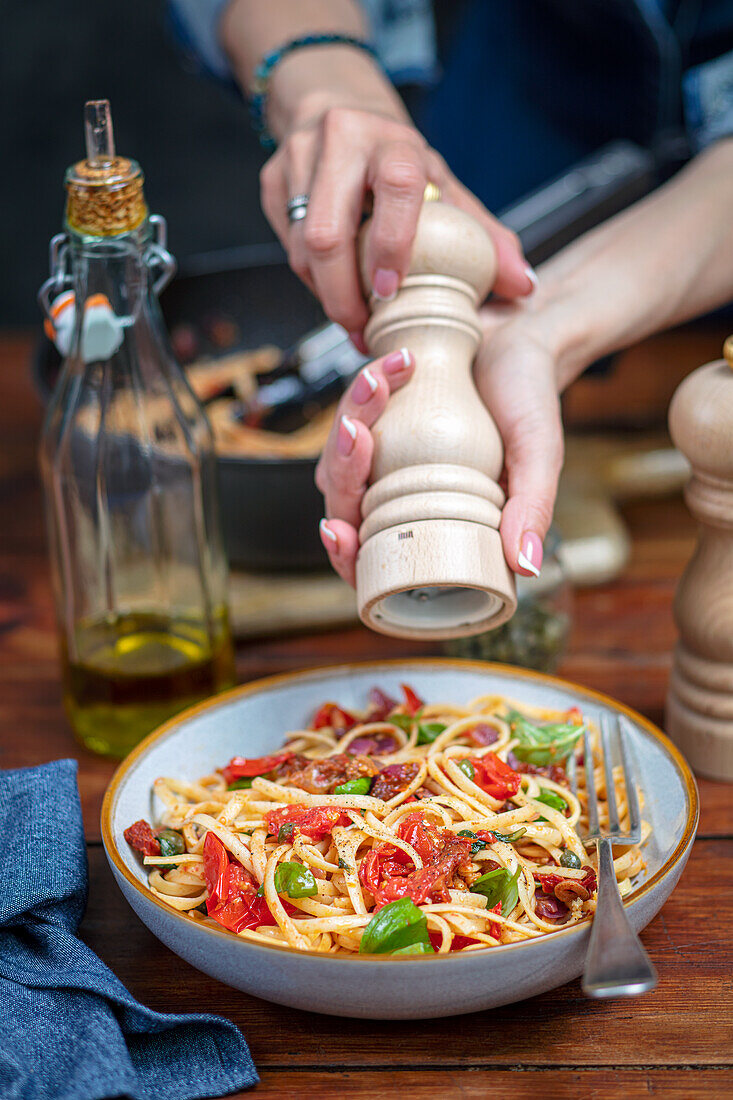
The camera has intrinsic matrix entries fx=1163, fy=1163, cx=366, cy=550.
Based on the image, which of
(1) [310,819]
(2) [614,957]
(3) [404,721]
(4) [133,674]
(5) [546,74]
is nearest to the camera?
(2) [614,957]

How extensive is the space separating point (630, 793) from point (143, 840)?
47 cm

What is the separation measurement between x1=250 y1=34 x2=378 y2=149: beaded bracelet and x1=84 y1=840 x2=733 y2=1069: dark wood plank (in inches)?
47.9

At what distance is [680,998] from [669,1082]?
10cm

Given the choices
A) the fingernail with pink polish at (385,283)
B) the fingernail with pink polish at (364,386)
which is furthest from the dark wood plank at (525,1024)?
the fingernail with pink polish at (385,283)

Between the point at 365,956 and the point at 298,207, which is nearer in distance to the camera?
the point at 365,956

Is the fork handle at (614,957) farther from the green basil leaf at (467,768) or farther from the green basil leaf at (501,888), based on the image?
the green basil leaf at (467,768)

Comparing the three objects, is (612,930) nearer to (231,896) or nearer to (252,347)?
(231,896)

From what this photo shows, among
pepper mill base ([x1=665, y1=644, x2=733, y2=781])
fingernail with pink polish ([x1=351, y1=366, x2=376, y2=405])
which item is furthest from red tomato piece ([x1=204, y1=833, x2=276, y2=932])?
pepper mill base ([x1=665, y1=644, x2=733, y2=781])

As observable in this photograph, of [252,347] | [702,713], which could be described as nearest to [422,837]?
[702,713]

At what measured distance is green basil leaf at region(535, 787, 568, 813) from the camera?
3.80ft

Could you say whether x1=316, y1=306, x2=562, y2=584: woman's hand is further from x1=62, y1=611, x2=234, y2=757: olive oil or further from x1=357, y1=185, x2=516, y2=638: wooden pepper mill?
x1=62, y1=611, x2=234, y2=757: olive oil

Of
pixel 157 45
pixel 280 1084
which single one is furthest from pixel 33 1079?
pixel 157 45

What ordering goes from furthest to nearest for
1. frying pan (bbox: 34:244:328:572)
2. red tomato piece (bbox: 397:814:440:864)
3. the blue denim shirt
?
the blue denim shirt, frying pan (bbox: 34:244:328:572), red tomato piece (bbox: 397:814:440:864)

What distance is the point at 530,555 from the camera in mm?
1099
